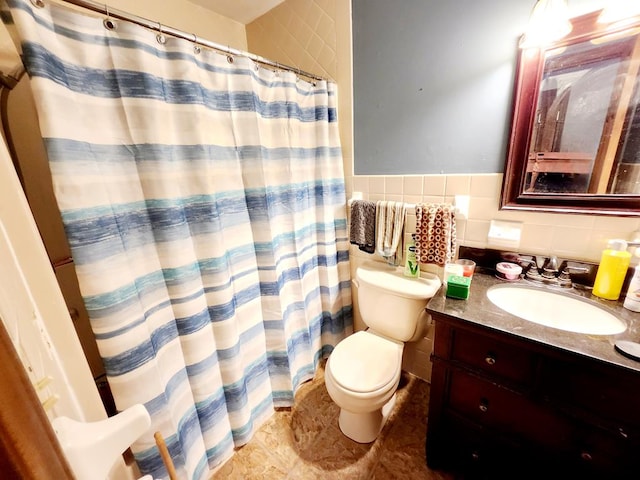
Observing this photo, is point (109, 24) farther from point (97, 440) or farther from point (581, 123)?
point (581, 123)

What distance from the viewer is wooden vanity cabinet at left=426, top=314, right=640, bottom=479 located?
75 cm

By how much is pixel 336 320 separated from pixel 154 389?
3.67ft

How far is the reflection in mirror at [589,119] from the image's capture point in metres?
0.91

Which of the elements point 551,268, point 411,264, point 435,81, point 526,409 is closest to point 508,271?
point 551,268

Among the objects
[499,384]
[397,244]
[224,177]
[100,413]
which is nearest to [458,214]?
[397,244]

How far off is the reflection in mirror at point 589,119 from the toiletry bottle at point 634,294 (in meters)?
0.31

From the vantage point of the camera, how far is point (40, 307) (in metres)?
0.65

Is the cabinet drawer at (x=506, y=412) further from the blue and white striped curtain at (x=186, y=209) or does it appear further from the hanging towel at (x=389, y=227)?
the blue and white striped curtain at (x=186, y=209)

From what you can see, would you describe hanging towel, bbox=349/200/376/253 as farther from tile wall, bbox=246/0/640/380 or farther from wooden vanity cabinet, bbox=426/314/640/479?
wooden vanity cabinet, bbox=426/314/640/479

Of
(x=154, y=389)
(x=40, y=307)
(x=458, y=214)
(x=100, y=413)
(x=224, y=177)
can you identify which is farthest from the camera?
(x=458, y=214)

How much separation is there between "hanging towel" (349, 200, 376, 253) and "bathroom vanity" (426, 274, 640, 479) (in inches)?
21.8

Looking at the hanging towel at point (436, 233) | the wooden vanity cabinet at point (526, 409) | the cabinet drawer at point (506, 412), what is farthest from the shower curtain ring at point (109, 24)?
the cabinet drawer at point (506, 412)

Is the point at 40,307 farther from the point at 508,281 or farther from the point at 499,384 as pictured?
the point at 508,281

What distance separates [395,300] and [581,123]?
103 cm
